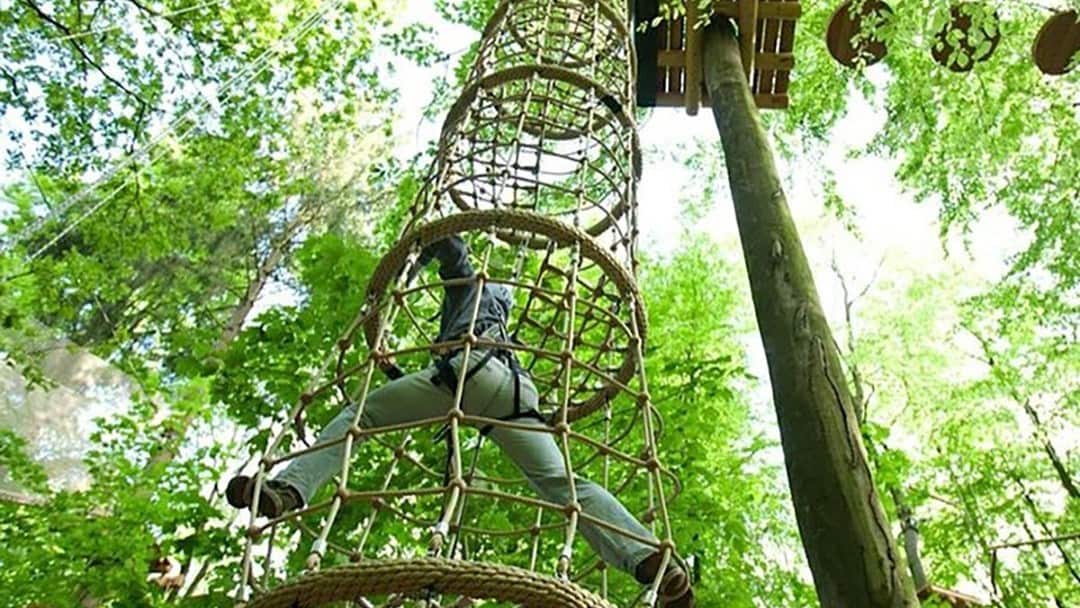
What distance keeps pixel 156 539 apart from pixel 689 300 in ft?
11.1

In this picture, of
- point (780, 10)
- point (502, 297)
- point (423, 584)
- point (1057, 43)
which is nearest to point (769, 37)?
point (780, 10)

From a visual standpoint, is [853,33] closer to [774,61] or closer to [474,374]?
[774,61]

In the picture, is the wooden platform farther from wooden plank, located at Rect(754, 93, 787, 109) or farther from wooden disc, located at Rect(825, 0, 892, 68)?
wooden disc, located at Rect(825, 0, 892, 68)

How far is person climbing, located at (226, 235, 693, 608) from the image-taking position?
1591 millimetres

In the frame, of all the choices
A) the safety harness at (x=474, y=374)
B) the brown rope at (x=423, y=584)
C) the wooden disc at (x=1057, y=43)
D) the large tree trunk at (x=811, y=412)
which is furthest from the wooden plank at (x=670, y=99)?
the brown rope at (x=423, y=584)

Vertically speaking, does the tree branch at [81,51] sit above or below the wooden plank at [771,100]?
above

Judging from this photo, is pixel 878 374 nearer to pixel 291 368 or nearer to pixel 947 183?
pixel 947 183

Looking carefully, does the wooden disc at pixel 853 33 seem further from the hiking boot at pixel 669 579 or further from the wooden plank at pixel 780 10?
the hiking boot at pixel 669 579

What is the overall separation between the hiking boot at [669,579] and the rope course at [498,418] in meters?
0.02

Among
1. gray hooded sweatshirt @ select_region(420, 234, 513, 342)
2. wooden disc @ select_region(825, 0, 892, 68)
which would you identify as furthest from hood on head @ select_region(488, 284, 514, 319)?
wooden disc @ select_region(825, 0, 892, 68)

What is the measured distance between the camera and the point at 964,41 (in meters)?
3.74

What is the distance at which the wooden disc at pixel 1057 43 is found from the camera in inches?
132

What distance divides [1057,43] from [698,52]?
144 centimetres

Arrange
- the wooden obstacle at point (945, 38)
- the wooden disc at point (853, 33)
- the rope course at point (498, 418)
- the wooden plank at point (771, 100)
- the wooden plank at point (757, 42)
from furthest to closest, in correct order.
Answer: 1. the wooden plank at point (771, 100)
2. the wooden plank at point (757, 42)
3. the wooden disc at point (853, 33)
4. the wooden obstacle at point (945, 38)
5. the rope course at point (498, 418)
